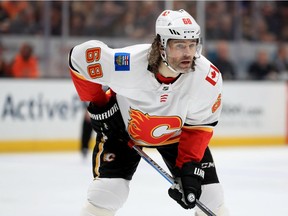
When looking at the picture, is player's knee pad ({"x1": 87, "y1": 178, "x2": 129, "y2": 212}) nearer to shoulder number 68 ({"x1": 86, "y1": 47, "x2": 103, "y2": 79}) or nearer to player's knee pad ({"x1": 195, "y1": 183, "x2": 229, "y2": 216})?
player's knee pad ({"x1": 195, "y1": 183, "x2": 229, "y2": 216})

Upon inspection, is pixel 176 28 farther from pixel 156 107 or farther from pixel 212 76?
pixel 156 107

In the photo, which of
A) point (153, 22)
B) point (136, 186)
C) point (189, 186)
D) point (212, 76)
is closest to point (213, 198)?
point (189, 186)

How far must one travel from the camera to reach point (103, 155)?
12.0 feet

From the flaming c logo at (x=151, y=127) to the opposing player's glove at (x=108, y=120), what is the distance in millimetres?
56

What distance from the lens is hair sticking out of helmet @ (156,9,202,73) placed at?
338cm

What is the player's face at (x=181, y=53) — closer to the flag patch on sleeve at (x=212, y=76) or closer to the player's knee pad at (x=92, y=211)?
the flag patch on sleeve at (x=212, y=76)

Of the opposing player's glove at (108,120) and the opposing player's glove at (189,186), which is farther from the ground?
the opposing player's glove at (108,120)

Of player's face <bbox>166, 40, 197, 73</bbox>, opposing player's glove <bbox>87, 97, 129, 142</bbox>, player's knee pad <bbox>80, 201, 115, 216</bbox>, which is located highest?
player's face <bbox>166, 40, 197, 73</bbox>

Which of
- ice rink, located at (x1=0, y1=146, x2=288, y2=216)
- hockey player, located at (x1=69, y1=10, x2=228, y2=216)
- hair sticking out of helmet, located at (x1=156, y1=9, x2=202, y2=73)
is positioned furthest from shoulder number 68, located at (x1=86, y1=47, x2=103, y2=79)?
ice rink, located at (x1=0, y1=146, x2=288, y2=216)

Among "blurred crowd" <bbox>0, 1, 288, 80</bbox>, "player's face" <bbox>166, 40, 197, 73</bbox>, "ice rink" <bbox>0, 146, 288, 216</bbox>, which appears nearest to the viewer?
"player's face" <bbox>166, 40, 197, 73</bbox>

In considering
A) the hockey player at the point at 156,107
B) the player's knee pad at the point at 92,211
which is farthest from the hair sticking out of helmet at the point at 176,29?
the player's knee pad at the point at 92,211

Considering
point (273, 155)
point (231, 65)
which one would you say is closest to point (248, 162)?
point (273, 155)

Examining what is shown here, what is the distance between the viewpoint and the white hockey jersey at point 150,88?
3.49 m

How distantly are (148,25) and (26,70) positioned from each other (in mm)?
1640
